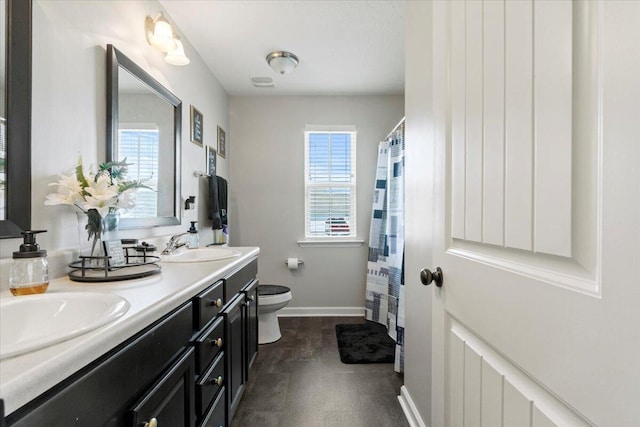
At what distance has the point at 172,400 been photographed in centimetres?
88

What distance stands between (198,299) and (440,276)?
0.81 m

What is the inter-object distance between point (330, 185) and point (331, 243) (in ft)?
2.04

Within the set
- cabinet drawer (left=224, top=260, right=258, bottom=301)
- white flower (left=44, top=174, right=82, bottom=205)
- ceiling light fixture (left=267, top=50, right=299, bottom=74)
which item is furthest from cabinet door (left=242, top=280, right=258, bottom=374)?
ceiling light fixture (left=267, top=50, right=299, bottom=74)

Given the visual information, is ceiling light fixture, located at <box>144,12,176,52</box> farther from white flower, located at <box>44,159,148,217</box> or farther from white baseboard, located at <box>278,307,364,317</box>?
white baseboard, located at <box>278,307,364,317</box>

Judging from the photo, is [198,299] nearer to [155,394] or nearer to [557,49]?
[155,394]

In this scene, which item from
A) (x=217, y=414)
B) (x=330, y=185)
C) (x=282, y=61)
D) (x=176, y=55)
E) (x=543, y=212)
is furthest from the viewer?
(x=330, y=185)

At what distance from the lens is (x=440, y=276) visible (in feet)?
2.99

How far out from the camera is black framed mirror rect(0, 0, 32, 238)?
884 millimetres

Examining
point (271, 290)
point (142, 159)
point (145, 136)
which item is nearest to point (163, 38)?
point (145, 136)

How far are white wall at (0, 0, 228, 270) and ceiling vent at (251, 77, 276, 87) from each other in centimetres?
120

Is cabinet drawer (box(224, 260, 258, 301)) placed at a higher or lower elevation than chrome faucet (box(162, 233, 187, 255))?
lower

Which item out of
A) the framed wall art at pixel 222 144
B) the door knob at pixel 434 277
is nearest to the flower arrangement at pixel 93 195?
the door knob at pixel 434 277

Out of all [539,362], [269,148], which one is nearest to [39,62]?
[539,362]

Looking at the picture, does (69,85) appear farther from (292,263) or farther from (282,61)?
(292,263)
